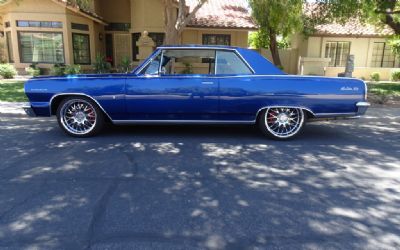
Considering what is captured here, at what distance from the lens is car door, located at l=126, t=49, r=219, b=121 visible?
5.89 meters

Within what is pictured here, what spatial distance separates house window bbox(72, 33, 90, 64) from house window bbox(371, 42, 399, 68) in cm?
1715

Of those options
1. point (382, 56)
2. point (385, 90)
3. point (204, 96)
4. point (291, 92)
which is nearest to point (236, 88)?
point (204, 96)

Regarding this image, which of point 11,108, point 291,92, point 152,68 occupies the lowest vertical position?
point 11,108

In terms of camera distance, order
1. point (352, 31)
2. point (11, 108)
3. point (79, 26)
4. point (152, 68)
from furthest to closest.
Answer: point (352, 31)
point (79, 26)
point (11, 108)
point (152, 68)

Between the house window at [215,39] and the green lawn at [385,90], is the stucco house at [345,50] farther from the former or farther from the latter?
the green lawn at [385,90]

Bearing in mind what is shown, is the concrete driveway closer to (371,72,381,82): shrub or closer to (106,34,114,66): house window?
(106,34,114,66): house window

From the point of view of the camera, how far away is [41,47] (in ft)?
56.2

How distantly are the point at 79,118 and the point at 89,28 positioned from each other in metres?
13.6

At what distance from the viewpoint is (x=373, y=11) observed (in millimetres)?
11578

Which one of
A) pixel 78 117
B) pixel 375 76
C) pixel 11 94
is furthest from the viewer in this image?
pixel 375 76

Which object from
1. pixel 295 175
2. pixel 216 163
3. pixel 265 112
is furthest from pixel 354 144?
pixel 216 163

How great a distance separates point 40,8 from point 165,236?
16.9 meters

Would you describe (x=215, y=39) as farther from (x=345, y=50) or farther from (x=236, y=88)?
(x=236, y=88)

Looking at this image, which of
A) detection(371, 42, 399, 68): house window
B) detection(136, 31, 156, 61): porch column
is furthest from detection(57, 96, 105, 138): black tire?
detection(371, 42, 399, 68): house window
